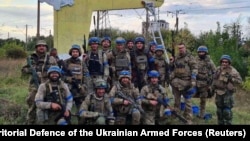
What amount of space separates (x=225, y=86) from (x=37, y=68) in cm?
406

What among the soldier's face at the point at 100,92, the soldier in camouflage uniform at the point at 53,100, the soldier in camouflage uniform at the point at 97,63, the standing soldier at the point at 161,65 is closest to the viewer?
the soldier in camouflage uniform at the point at 53,100

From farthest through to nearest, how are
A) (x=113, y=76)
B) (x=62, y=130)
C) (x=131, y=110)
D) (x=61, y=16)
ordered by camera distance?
(x=61, y=16) < (x=113, y=76) < (x=131, y=110) < (x=62, y=130)

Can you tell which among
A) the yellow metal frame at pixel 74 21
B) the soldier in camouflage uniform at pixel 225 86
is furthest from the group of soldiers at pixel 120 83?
the yellow metal frame at pixel 74 21

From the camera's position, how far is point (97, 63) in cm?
1009

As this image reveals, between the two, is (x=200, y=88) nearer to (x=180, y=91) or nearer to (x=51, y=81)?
(x=180, y=91)

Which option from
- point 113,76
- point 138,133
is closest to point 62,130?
point 138,133

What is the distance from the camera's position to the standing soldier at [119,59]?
10266mm

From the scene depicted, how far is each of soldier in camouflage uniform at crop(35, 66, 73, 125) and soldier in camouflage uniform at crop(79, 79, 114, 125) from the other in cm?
A: 37

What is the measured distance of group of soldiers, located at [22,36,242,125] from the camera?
8492 millimetres

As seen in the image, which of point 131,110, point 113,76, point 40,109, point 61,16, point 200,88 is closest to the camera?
point 40,109

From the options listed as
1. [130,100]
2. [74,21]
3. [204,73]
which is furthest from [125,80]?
[74,21]

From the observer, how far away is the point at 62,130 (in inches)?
Result: 287

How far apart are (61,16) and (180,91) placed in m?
4.19

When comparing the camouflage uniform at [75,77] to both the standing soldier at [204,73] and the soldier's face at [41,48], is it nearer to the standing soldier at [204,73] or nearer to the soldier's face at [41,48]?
the soldier's face at [41,48]
